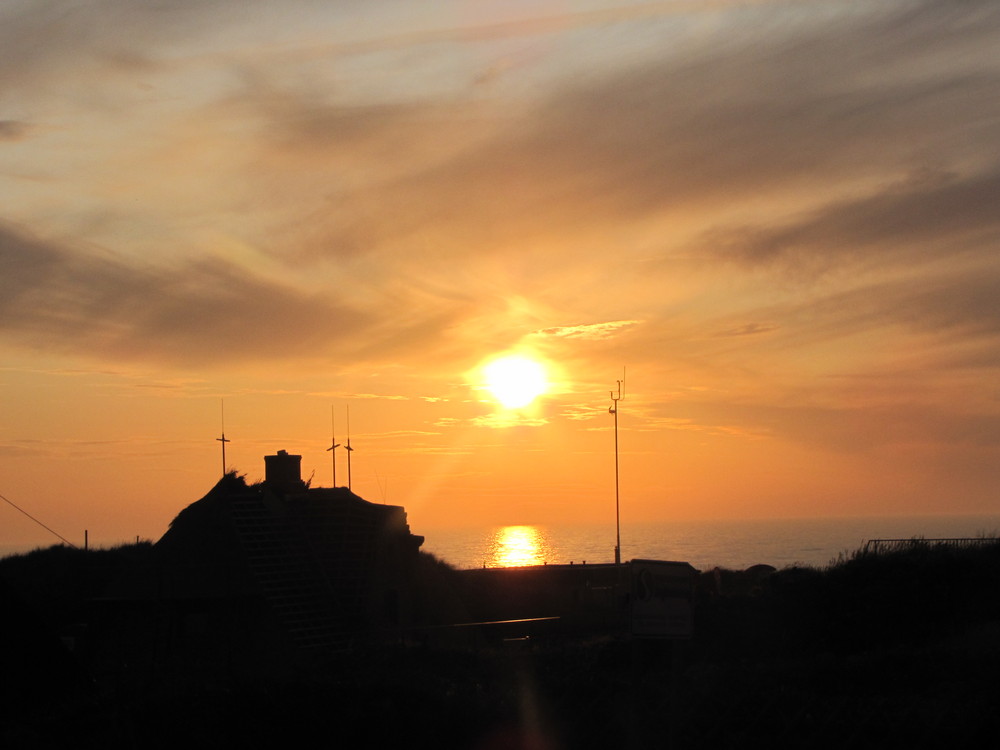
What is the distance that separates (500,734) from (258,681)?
3970 millimetres

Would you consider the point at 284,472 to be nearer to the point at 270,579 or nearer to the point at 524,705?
the point at 270,579

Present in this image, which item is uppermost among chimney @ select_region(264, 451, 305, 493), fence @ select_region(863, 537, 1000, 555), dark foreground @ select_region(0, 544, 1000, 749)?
chimney @ select_region(264, 451, 305, 493)

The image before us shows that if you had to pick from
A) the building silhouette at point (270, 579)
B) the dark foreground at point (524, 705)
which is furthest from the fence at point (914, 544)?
the building silhouette at point (270, 579)

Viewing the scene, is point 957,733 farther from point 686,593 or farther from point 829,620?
point 829,620

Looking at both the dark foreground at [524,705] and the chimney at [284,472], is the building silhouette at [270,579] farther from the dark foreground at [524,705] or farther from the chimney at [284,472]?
the dark foreground at [524,705]

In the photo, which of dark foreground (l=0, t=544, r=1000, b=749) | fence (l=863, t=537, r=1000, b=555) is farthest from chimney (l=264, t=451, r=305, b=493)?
fence (l=863, t=537, r=1000, b=555)

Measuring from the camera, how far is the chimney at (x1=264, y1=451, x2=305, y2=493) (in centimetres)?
3544

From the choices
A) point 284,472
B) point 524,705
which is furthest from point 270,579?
point 524,705

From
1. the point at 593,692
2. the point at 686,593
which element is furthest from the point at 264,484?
the point at 686,593

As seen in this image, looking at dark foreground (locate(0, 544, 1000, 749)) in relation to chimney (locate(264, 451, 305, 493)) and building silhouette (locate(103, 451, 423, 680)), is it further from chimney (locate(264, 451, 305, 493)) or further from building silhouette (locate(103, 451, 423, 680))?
chimney (locate(264, 451, 305, 493))

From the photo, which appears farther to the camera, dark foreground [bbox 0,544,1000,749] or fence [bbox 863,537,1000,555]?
fence [bbox 863,537,1000,555]

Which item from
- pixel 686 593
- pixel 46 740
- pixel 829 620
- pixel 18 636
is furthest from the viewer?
pixel 829 620

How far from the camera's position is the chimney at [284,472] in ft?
116

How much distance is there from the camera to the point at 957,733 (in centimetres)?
1219
